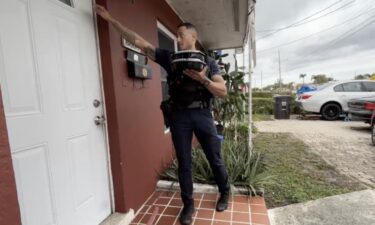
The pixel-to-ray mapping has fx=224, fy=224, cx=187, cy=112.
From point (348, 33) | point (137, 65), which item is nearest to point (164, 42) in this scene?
point (137, 65)

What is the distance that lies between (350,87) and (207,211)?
8.25 metres

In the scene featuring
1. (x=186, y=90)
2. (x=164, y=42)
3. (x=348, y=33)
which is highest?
(x=348, y=33)

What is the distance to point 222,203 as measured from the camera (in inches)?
83.6

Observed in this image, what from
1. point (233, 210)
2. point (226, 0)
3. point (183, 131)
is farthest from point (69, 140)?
point (226, 0)

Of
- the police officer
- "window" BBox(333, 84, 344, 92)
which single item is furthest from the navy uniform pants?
"window" BBox(333, 84, 344, 92)

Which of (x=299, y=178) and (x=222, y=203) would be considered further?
(x=299, y=178)

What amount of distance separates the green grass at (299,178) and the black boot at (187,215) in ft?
2.93

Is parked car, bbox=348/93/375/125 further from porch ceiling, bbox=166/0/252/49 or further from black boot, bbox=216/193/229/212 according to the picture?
black boot, bbox=216/193/229/212

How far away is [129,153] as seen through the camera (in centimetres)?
202

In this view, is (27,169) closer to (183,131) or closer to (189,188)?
(183,131)

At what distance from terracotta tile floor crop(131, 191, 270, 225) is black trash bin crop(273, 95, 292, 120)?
7734 millimetres

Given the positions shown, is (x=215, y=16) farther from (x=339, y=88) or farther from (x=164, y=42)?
(x=339, y=88)

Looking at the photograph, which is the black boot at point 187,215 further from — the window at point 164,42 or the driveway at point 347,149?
the driveway at point 347,149

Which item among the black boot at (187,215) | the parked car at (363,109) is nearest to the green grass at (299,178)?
the black boot at (187,215)
